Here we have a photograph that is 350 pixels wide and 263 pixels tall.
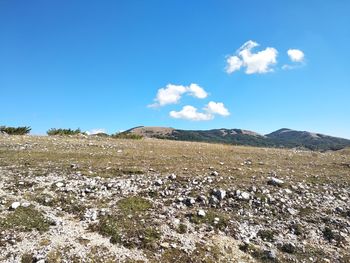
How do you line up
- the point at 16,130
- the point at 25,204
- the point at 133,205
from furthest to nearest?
the point at 16,130 → the point at 133,205 → the point at 25,204

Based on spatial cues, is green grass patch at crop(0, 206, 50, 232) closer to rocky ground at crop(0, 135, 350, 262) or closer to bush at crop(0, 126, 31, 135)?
rocky ground at crop(0, 135, 350, 262)

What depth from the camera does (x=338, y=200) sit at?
49.3 ft

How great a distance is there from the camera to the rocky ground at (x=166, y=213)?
1024cm

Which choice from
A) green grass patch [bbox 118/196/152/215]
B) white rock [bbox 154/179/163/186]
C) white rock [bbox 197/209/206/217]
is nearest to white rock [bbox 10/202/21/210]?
green grass patch [bbox 118/196/152/215]

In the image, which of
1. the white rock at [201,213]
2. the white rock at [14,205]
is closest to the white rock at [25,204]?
the white rock at [14,205]

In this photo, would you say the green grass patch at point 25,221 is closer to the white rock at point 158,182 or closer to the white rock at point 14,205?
the white rock at point 14,205

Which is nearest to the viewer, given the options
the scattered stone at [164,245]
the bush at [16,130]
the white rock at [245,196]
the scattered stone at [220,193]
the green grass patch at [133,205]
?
the scattered stone at [164,245]

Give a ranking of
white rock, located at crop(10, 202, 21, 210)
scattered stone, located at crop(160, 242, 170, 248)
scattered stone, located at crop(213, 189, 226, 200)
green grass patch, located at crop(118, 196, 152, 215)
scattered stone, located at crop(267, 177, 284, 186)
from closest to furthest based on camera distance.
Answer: scattered stone, located at crop(160, 242, 170, 248), white rock, located at crop(10, 202, 21, 210), green grass patch, located at crop(118, 196, 152, 215), scattered stone, located at crop(213, 189, 226, 200), scattered stone, located at crop(267, 177, 284, 186)

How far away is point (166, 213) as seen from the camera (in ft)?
40.5

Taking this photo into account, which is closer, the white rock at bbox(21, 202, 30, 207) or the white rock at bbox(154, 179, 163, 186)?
the white rock at bbox(21, 202, 30, 207)

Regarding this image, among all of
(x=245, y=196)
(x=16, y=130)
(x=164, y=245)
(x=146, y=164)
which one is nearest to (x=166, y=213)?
(x=164, y=245)

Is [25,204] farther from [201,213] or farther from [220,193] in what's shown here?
[220,193]

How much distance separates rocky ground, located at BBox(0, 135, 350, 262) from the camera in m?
10.2

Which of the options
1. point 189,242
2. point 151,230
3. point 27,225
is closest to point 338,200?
point 189,242
